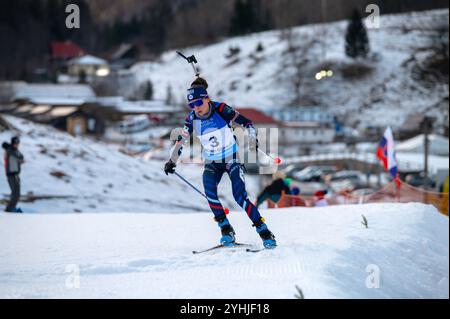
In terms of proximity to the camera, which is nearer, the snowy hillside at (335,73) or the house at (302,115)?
the house at (302,115)

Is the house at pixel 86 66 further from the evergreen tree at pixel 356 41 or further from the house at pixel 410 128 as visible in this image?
the house at pixel 410 128

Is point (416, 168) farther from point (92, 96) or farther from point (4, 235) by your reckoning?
point (92, 96)

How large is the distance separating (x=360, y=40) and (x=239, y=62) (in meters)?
22.0

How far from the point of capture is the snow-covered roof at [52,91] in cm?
8369

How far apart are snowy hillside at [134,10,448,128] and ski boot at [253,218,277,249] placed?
7078 centimetres

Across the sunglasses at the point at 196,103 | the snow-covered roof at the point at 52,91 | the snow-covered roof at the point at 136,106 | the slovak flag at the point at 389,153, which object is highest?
the snow-covered roof at the point at 52,91

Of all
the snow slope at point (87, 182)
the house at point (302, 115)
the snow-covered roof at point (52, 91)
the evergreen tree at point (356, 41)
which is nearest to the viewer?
the snow slope at point (87, 182)

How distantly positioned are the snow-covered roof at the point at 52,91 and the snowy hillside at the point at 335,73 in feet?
51.4

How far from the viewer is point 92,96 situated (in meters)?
86.0

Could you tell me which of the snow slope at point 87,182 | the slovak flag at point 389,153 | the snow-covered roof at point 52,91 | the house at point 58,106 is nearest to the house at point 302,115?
the house at point 58,106

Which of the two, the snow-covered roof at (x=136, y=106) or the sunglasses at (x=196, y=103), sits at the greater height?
the snow-covered roof at (x=136, y=106)

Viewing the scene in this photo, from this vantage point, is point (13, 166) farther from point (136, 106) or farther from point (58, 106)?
point (136, 106)

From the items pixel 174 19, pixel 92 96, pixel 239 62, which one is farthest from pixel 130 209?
pixel 174 19

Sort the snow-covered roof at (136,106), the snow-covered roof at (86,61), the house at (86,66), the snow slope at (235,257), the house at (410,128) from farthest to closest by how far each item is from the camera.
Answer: the snow-covered roof at (86,61)
the house at (86,66)
the snow-covered roof at (136,106)
the house at (410,128)
the snow slope at (235,257)
